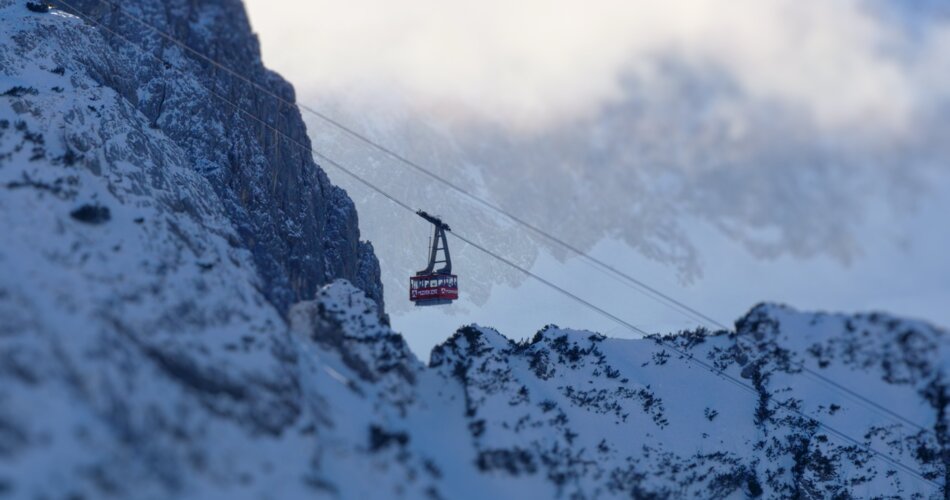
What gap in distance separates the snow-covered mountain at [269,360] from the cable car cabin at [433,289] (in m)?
7.57

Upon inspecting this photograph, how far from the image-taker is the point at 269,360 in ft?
203

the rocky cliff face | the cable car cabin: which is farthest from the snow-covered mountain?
the cable car cabin

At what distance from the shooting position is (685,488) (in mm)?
84188

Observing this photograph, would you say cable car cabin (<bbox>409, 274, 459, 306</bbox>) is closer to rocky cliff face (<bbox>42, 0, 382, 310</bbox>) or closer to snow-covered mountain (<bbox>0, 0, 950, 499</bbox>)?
snow-covered mountain (<bbox>0, 0, 950, 499</bbox>)

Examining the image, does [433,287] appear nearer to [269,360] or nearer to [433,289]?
[433,289]

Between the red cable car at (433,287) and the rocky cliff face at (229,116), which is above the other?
the rocky cliff face at (229,116)

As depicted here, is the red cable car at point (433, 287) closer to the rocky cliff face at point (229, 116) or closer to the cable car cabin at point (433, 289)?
the cable car cabin at point (433, 289)

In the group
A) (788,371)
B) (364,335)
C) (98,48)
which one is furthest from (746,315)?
(98,48)

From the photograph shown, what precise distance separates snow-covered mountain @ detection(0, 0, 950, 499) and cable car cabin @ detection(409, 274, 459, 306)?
7.57 m

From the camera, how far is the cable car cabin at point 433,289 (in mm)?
94500

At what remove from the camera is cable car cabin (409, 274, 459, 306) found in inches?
3720

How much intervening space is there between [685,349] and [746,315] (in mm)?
15610

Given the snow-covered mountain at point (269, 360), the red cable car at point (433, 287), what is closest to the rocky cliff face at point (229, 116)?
the snow-covered mountain at point (269, 360)

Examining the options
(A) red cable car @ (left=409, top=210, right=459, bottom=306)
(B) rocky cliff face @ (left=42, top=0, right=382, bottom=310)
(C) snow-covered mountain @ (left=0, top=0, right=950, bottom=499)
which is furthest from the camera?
(B) rocky cliff face @ (left=42, top=0, right=382, bottom=310)
